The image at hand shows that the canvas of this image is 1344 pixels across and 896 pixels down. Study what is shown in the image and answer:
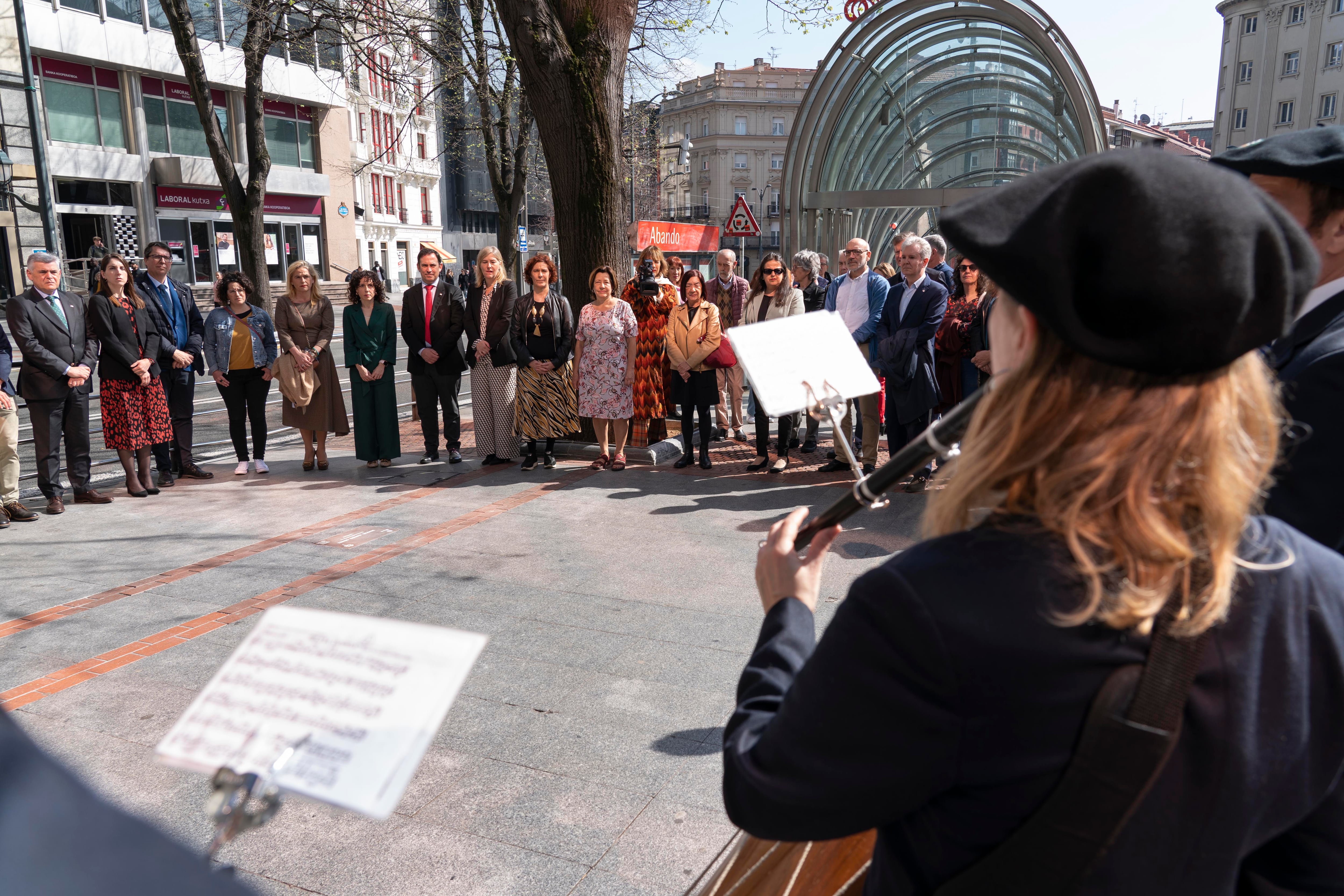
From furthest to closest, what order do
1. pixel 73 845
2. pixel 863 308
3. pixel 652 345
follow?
pixel 652 345, pixel 863 308, pixel 73 845

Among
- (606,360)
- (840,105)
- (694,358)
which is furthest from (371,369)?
(840,105)

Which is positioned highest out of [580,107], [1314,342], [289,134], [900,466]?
[289,134]

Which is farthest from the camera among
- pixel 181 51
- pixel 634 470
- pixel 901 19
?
pixel 181 51

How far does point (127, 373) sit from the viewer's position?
7.88 m

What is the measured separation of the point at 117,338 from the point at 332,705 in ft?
25.9

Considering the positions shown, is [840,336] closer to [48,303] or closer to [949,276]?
[48,303]

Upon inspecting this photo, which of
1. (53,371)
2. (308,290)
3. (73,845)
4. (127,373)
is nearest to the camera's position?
(73,845)

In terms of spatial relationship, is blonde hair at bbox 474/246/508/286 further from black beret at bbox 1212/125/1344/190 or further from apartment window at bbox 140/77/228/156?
apartment window at bbox 140/77/228/156

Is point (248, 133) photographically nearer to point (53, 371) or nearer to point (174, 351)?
point (174, 351)

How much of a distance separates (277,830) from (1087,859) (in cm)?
286

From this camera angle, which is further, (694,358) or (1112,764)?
(694,358)

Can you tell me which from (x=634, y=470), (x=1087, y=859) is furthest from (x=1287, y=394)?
(x=634, y=470)

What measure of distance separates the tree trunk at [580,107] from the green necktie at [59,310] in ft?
13.4

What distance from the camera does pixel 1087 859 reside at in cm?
103
